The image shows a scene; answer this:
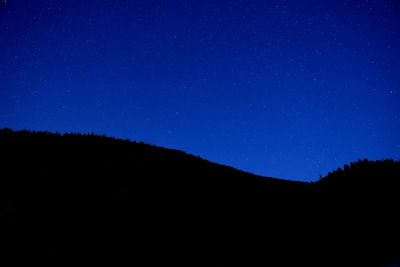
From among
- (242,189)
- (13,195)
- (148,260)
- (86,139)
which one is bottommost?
(148,260)

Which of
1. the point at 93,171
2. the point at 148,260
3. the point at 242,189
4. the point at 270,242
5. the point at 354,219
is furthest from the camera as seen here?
the point at 242,189

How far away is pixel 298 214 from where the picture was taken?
10.7 meters

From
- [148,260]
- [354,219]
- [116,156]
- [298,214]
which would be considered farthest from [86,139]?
[354,219]

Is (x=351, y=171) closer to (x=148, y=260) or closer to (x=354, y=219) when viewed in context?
(x=354, y=219)

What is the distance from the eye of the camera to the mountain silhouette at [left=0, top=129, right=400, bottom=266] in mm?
7004

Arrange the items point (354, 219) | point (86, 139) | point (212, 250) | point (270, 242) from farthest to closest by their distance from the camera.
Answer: point (86, 139) < point (354, 219) < point (270, 242) < point (212, 250)

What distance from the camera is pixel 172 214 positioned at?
8891mm

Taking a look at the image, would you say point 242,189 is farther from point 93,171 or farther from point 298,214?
point 93,171

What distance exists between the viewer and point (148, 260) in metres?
6.83

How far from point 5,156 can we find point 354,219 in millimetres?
12505

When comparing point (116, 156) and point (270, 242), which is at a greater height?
point (116, 156)

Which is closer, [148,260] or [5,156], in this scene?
[148,260]

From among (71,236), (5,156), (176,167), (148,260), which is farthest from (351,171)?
(5,156)

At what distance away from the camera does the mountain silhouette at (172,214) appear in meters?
7.00
